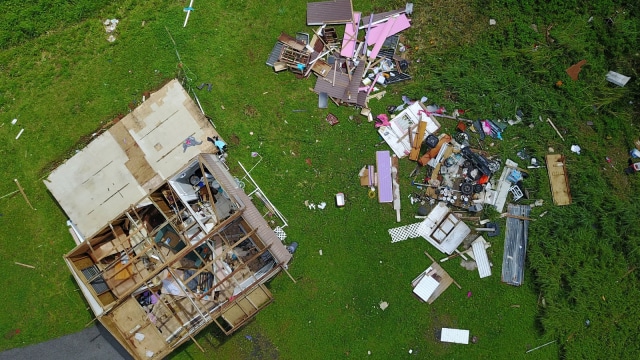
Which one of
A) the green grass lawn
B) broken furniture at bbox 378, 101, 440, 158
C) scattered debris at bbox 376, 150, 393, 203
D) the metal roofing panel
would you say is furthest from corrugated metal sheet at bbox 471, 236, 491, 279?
the metal roofing panel

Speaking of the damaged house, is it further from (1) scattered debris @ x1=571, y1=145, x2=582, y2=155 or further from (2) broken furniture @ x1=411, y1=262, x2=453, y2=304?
(1) scattered debris @ x1=571, y1=145, x2=582, y2=155

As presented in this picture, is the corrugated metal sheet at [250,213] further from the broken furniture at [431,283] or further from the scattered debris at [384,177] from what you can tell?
the broken furniture at [431,283]

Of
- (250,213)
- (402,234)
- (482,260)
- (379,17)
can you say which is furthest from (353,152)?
(482,260)

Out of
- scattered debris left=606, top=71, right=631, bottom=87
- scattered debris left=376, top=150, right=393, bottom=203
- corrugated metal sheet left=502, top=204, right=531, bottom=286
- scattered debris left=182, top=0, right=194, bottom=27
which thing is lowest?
corrugated metal sheet left=502, top=204, right=531, bottom=286

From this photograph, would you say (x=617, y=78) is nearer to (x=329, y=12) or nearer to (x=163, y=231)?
(x=329, y=12)

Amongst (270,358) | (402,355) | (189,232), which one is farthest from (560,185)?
(189,232)
